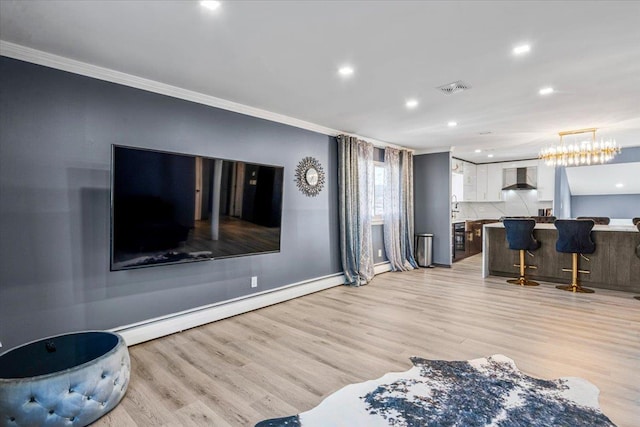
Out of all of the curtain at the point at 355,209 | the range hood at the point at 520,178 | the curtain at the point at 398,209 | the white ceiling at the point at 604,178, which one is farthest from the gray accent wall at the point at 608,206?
the curtain at the point at 355,209

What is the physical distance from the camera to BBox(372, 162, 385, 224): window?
6372 millimetres

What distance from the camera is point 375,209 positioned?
6.38 m

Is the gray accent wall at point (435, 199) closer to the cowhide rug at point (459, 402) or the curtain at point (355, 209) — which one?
the curtain at point (355, 209)

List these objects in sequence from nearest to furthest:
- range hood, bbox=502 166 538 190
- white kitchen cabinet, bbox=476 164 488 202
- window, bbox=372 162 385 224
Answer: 1. window, bbox=372 162 385 224
2. range hood, bbox=502 166 538 190
3. white kitchen cabinet, bbox=476 164 488 202

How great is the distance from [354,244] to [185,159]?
10.5 feet

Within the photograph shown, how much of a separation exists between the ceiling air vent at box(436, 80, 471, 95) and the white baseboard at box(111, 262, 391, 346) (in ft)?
10.4

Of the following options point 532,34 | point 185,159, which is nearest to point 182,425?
point 185,159

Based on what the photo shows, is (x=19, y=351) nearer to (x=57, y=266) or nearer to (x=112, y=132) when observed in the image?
(x=57, y=266)

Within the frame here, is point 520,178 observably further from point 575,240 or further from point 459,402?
point 459,402

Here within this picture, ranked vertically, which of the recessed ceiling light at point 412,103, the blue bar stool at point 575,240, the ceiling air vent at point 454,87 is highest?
the recessed ceiling light at point 412,103

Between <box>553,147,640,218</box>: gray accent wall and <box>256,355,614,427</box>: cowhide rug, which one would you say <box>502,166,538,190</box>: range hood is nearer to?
<box>553,147,640,218</box>: gray accent wall

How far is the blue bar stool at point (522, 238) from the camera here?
5207 mm

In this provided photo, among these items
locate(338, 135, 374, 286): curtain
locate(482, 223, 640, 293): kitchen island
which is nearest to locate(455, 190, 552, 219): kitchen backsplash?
locate(482, 223, 640, 293): kitchen island

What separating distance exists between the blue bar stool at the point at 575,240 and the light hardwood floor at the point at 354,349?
13.8 inches
